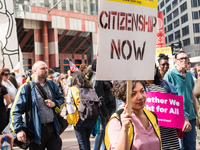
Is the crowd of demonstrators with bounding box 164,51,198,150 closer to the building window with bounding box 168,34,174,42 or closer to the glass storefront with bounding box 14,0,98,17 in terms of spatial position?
the glass storefront with bounding box 14,0,98,17

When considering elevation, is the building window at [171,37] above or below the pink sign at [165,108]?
above

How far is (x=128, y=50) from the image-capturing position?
2254 millimetres

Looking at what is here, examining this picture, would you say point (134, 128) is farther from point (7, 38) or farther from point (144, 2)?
point (7, 38)

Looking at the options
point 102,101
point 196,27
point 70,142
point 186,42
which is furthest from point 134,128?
point 186,42

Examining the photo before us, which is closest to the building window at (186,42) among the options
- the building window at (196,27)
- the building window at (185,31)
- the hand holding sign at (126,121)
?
the building window at (185,31)

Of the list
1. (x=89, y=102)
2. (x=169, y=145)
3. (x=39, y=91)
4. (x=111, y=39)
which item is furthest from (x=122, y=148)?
(x=89, y=102)

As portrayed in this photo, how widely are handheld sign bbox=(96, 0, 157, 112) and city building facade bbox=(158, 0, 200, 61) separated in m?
59.1

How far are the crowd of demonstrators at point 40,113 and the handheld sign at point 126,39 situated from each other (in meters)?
2.17

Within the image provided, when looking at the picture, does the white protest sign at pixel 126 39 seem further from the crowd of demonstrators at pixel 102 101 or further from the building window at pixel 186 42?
the building window at pixel 186 42

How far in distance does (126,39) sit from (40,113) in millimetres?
2338

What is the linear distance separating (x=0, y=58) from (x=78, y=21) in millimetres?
34417

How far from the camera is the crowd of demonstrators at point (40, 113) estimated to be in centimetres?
392

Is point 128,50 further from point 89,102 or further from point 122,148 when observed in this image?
point 89,102

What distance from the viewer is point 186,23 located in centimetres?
6425
